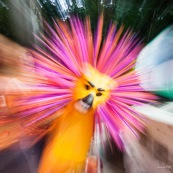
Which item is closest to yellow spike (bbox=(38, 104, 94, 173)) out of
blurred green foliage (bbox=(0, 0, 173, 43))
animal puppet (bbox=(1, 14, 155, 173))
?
animal puppet (bbox=(1, 14, 155, 173))

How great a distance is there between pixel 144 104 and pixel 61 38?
0.57m

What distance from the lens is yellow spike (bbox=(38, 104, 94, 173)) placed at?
2.36ft

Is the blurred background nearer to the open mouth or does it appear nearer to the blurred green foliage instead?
the blurred green foliage

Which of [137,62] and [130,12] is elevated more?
[130,12]

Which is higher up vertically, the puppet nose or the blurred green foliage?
the blurred green foliage

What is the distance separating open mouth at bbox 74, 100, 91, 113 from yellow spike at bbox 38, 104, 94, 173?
0.02 metres

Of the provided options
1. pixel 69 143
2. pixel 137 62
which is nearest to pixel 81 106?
pixel 69 143

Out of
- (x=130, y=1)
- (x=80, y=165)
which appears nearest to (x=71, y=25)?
(x=130, y=1)

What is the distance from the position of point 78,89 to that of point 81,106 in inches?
4.3

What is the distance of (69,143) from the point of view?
76 centimetres

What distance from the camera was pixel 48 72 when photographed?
0.87m

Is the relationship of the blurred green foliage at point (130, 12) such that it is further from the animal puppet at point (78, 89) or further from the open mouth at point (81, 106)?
the open mouth at point (81, 106)

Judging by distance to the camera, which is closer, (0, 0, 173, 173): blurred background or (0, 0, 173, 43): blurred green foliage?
(0, 0, 173, 173): blurred background

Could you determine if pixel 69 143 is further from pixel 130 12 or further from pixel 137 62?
pixel 130 12
